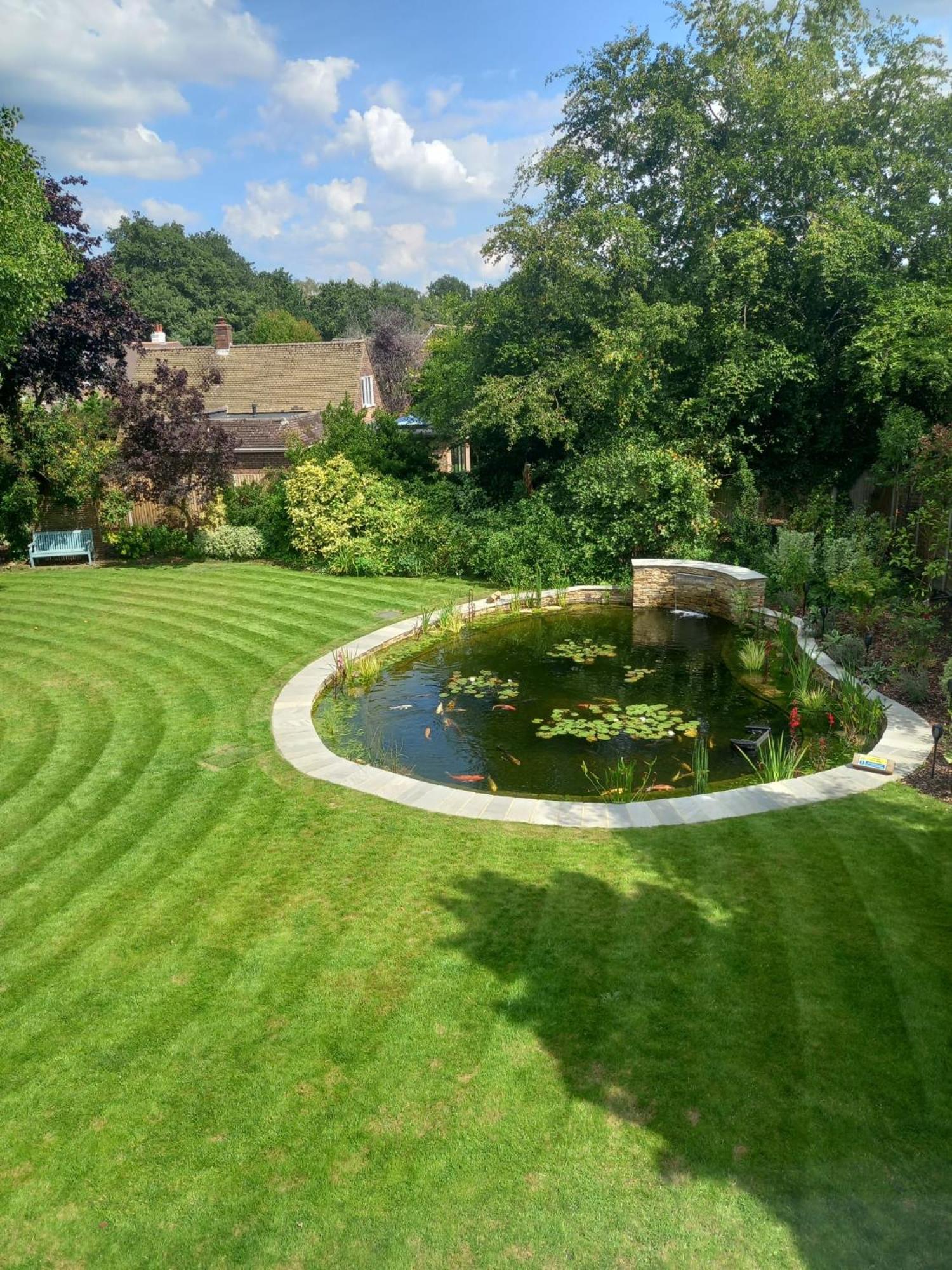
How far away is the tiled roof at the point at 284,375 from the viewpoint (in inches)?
1232

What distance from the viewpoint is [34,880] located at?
5484mm

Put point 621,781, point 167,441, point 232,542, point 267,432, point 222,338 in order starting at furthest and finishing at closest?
1. point 222,338
2. point 267,432
3. point 232,542
4. point 167,441
5. point 621,781

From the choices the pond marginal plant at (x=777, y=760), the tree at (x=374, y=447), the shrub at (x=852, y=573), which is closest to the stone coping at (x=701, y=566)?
the shrub at (x=852, y=573)

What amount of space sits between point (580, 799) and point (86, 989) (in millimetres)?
3975

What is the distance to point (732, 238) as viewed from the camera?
46.6ft

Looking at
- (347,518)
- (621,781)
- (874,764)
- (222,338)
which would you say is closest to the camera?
(874,764)

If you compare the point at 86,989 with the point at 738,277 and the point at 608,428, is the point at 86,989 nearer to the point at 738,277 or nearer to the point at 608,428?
the point at 608,428

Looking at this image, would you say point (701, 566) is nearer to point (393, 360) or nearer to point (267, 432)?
point (267, 432)

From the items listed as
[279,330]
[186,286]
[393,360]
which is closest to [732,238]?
[393,360]

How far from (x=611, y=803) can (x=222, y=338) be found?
32618mm

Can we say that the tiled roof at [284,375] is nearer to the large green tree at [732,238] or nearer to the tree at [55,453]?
the tree at [55,453]

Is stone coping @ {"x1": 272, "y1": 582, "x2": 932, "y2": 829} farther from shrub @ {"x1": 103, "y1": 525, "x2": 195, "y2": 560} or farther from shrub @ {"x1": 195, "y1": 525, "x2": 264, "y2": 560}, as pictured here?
shrub @ {"x1": 103, "y1": 525, "x2": 195, "y2": 560}

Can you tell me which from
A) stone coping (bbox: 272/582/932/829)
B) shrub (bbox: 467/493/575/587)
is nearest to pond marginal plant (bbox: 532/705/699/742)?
stone coping (bbox: 272/582/932/829)

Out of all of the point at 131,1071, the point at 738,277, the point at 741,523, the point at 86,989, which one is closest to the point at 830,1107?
the point at 131,1071
